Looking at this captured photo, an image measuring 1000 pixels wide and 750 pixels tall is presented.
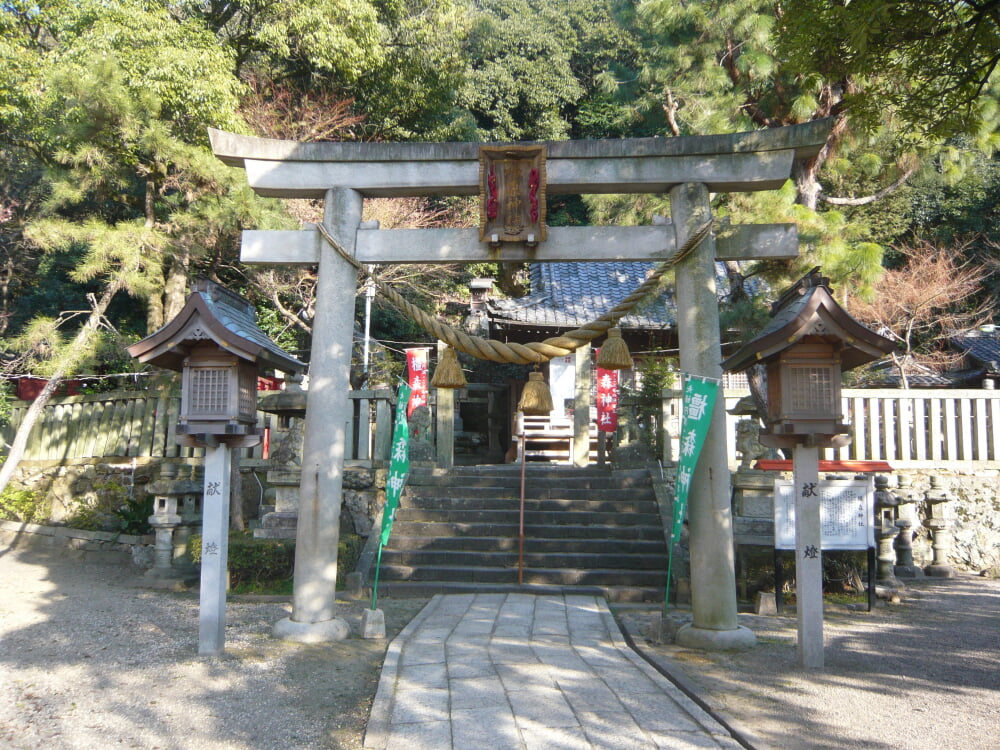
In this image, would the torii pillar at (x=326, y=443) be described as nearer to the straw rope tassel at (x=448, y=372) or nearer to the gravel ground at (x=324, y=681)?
the gravel ground at (x=324, y=681)

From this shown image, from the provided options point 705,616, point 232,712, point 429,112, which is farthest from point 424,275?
point 232,712

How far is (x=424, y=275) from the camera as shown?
19.2m

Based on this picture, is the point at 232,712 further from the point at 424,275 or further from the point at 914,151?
the point at 424,275

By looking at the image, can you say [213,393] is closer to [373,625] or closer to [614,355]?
[373,625]

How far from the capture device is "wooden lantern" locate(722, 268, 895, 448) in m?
5.94

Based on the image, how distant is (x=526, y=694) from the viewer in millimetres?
4918

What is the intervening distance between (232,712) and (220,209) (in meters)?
9.84

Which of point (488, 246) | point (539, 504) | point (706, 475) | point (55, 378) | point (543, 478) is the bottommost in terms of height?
point (539, 504)

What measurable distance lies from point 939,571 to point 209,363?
10.2m

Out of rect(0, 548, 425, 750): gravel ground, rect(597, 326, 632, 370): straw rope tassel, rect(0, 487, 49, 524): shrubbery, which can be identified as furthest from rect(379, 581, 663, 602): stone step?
rect(0, 487, 49, 524): shrubbery

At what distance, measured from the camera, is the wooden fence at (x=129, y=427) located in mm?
11445

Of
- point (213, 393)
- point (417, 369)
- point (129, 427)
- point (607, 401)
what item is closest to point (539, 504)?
point (607, 401)

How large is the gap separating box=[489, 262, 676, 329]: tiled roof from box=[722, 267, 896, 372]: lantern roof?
27.5 ft

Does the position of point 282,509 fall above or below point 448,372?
below
